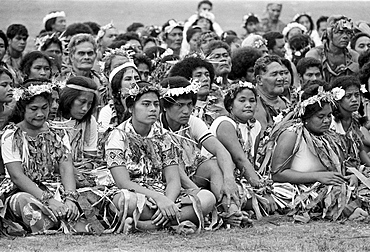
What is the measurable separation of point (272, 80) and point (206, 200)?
6.74ft

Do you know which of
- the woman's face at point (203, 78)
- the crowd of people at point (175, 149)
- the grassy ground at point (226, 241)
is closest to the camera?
the grassy ground at point (226, 241)

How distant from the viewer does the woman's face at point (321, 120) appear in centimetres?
606

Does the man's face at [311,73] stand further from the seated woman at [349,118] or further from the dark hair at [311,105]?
the dark hair at [311,105]

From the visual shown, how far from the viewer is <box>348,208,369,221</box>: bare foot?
571 centimetres

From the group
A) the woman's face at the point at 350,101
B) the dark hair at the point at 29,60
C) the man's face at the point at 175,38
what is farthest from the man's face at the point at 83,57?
the man's face at the point at 175,38

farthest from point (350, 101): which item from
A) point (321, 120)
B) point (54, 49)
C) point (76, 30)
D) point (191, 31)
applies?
point (191, 31)

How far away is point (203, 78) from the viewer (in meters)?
6.77

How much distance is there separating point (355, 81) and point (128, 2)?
13.4m

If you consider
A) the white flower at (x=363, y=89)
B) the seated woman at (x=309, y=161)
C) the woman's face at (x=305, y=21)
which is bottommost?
the seated woman at (x=309, y=161)

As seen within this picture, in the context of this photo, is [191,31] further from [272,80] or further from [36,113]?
[36,113]

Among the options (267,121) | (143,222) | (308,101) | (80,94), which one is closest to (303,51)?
(267,121)

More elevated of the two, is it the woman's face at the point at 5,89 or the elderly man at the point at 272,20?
the elderly man at the point at 272,20

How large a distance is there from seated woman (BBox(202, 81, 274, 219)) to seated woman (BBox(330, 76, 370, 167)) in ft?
2.40

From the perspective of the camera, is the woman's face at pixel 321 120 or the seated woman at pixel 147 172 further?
the woman's face at pixel 321 120
